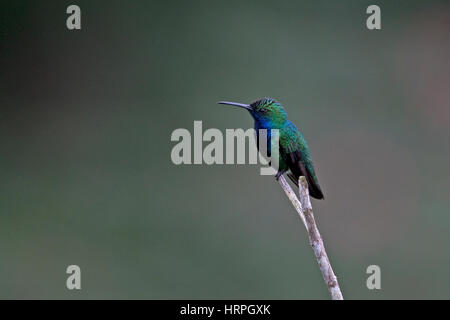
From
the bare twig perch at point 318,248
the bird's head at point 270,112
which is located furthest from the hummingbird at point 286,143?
the bare twig perch at point 318,248

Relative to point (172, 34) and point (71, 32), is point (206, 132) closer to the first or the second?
point (172, 34)

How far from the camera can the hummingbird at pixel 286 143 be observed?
3172mm

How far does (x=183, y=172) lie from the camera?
6168mm

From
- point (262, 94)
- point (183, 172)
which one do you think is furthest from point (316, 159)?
point (183, 172)

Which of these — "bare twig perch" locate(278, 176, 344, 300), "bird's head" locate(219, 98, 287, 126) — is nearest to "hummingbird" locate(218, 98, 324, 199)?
"bird's head" locate(219, 98, 287, 126)

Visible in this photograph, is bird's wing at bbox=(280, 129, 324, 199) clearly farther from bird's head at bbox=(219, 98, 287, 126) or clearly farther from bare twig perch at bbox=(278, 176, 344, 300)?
bare twig perch at bbox=(278, 176, 344, 300)

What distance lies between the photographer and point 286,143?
3209mm

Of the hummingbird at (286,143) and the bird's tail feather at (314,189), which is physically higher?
the hummingbird at (286,143)

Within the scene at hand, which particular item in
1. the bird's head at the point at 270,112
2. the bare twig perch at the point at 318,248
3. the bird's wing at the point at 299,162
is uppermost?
the bird's head at the point at 270,112

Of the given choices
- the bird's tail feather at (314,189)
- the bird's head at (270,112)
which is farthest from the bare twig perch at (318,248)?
the bird's head at (270,112)

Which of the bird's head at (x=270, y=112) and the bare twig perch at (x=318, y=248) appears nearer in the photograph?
the bare twig perch at (x=318, y=248)

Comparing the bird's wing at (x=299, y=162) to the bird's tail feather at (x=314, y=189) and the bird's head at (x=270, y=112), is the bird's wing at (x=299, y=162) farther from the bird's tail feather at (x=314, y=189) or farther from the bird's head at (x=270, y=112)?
the bird's head at (x=270, y=112)

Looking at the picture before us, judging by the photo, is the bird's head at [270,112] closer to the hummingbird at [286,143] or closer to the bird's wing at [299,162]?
the hummingbird at [286,143]

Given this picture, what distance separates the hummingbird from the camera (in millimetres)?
3172
